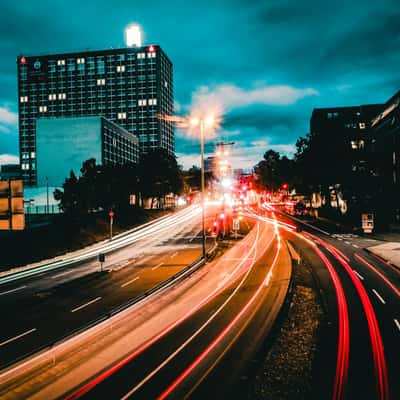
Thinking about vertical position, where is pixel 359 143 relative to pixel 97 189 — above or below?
above

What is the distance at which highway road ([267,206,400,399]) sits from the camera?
10.8 m

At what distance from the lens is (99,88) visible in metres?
165

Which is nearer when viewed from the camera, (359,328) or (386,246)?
(359,328)

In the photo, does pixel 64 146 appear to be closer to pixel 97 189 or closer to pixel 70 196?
pixel 97 189

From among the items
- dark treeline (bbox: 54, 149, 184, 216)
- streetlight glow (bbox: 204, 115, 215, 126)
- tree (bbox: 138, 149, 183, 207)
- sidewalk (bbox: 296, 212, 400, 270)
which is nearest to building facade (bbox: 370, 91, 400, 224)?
sidewalk (bbox: 296, 212, 400, 270)

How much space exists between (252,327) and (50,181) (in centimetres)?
10358

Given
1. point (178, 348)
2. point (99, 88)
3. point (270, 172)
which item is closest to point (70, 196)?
point (178, 348)

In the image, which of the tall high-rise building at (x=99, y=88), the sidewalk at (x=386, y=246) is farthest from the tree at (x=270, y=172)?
the sidewalk at (x=386, y=246)

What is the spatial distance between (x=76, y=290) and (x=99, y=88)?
15766 centimetres

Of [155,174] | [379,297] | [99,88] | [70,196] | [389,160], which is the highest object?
[99,88]

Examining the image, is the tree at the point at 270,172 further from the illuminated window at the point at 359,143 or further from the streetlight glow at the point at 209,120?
the streetlight glow at the point at 209,120

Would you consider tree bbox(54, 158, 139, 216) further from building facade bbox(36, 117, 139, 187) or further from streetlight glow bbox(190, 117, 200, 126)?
building facade bbox(36, 117, 139, 187)

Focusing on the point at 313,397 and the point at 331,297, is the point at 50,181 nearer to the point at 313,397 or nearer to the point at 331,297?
the point at 331,297

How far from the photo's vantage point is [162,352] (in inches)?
517
